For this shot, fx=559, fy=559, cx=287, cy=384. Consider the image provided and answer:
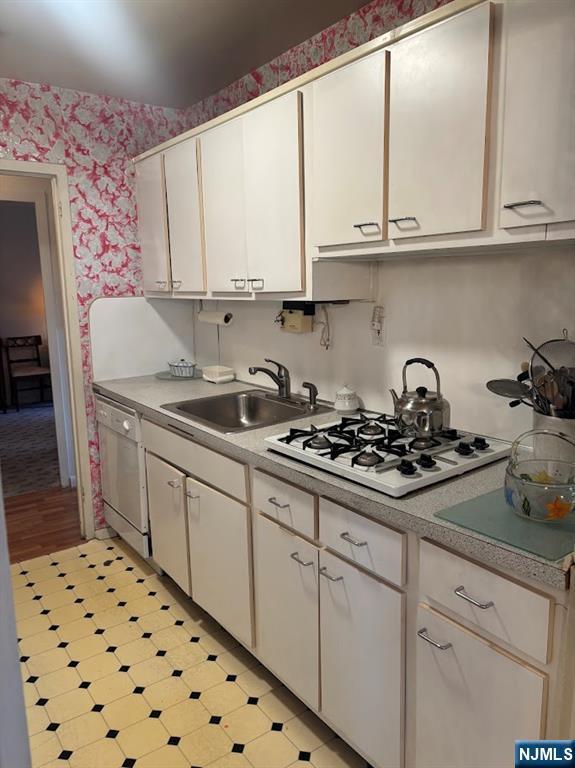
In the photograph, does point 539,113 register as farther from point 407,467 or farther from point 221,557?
point 221,557

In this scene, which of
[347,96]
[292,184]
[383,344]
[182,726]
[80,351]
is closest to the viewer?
[347,96]

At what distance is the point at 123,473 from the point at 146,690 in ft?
3.89

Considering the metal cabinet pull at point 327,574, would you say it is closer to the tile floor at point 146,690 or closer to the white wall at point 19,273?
the tile floor at point 146,690

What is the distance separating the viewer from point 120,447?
9.82 ft

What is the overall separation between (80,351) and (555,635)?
9.19ft

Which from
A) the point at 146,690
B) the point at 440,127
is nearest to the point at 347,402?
the point at 440,127

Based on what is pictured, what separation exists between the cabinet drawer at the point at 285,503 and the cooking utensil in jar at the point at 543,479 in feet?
1.94

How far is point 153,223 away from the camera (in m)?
3.08

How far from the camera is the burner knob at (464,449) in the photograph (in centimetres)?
168

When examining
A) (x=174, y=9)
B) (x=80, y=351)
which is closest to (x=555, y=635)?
(x=174, y=9)

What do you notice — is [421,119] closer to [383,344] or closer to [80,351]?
[383,344]

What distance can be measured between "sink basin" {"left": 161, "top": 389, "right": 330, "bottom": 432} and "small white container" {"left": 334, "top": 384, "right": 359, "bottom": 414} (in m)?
0.22

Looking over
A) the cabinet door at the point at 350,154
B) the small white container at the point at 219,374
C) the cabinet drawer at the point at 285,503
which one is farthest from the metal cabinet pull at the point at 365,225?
the small white container at the point at 219,374

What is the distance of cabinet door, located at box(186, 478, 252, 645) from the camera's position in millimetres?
2051
